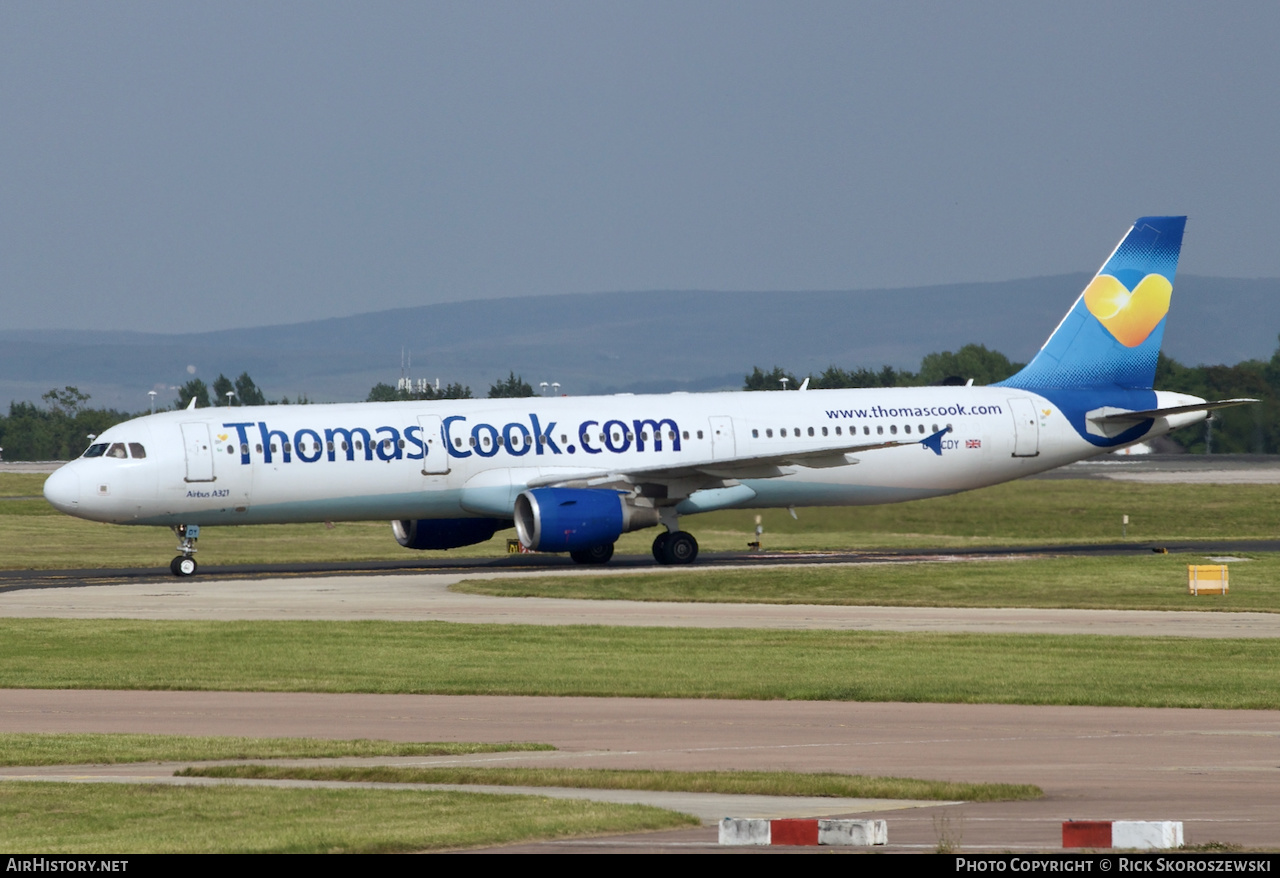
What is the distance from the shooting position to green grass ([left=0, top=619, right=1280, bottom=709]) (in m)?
22.3

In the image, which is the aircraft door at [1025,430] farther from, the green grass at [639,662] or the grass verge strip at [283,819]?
the grass verge strip at [283,819]

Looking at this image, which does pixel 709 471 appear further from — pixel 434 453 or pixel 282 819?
pixel 282 819

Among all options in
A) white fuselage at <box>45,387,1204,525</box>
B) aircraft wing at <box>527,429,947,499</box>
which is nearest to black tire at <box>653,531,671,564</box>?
white fuselage at <box>45,387,1204,525</box>

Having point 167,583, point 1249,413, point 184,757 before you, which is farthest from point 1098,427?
point 1249,413

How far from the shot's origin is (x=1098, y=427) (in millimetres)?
48625

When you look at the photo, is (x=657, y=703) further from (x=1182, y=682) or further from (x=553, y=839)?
(x=553, y=839)

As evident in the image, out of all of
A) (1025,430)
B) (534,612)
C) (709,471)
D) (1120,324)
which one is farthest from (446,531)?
(1120,324)

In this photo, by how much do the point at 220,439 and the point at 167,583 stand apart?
141 inches

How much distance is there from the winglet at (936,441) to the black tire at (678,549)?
6.92m

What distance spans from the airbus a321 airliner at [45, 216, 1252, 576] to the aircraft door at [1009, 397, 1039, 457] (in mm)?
59

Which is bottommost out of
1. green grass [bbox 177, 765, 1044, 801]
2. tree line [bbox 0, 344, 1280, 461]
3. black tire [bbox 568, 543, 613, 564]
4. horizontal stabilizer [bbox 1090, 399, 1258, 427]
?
green grass [bbox 177, 765, 1044, 801]

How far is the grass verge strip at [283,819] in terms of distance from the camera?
12484mm

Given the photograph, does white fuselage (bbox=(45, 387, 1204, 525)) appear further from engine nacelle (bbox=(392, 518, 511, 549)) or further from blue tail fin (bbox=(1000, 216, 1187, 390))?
engine nacelle (bbox=(392, 518, 511, 549))

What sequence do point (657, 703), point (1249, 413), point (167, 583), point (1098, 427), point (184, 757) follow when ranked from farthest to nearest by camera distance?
point (1249, 413) → point (1098, 427) → point (167, 583) → point (657, 703) → point (184, 757)
